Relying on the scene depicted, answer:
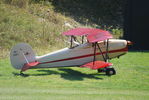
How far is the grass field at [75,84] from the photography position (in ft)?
37.4

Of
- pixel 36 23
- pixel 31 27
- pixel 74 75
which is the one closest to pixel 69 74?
pixel 74 75

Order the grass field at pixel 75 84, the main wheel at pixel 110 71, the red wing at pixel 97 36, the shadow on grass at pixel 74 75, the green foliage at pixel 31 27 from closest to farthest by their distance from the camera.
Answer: the grass field at pixel 75 84 → the shadow on grass at pixel 74 75 → the red wing at pixel 97 36 → the main wheel at pixel 110 71 → the green foliage at pixel 31 27

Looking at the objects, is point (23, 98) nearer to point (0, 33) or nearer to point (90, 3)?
point (0, 33)

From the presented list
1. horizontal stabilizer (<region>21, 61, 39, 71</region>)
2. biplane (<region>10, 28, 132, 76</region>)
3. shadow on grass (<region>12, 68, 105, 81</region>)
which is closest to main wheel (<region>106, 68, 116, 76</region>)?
biplane (<region>10, 28, 132, 76</region>)

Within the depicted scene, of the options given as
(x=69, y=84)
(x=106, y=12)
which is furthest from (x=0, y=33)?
(x=106, y=12)

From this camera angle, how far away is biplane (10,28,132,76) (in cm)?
1606

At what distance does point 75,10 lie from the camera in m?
33.8

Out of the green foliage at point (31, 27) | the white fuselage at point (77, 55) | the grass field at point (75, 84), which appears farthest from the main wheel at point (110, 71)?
the green foliage at point (31, 27)

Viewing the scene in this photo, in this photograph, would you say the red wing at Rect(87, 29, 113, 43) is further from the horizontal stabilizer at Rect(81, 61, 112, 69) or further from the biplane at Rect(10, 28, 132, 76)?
the horizontal stabilizer at Rect(81, 61, 112, 69)

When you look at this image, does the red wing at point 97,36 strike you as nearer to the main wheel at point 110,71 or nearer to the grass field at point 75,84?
the main wheel at point 110,71

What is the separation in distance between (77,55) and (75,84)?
118 inches

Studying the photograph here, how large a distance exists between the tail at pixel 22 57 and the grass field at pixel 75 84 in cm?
46

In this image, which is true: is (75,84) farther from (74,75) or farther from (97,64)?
(74,75)

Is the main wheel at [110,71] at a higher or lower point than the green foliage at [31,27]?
lower
